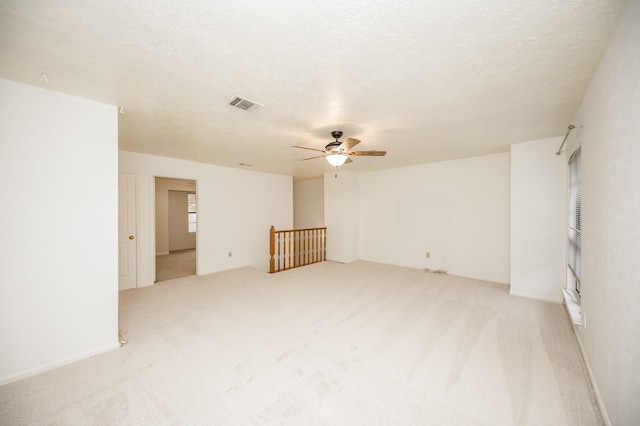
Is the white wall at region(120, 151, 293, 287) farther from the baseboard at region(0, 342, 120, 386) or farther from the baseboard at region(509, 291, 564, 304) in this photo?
the baseboard at region(509, 291, 564, 304)

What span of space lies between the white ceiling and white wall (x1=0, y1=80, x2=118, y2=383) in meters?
0.29

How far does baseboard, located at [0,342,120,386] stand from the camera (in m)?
1.88

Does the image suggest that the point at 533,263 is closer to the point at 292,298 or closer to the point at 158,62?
the point at 292,298

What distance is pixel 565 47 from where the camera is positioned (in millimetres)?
1535

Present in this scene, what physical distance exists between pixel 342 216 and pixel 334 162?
3.35 metres

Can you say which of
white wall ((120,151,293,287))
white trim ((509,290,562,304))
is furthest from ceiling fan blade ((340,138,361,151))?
white wall ((120,151,293,287))

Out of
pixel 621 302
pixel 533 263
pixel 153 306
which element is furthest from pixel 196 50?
pixel 533 263

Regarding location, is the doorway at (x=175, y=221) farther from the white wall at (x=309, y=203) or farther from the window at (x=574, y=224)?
the window at (x=574, y=224)

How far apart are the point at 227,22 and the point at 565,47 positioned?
2190mm

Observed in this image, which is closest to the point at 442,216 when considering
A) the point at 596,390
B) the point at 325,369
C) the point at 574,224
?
the point at 574,224

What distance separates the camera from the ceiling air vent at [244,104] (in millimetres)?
2235

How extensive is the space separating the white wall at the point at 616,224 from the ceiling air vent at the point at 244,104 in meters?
2.54

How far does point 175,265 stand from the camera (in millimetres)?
6121

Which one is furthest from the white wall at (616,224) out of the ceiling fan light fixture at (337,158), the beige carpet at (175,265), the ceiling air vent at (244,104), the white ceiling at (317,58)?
the beige carpet at (175,265)
